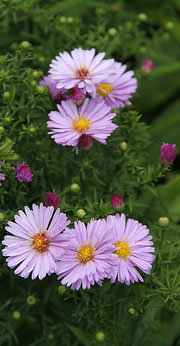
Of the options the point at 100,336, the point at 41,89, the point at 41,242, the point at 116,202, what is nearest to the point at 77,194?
the point at 116,202

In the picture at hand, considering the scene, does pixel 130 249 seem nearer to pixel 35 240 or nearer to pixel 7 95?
pixel 35 240

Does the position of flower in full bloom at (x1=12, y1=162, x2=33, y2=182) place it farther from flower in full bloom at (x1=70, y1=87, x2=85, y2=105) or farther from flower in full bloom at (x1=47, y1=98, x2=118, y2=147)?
flower in full bloom at (x1=70, y1=87, x2=85, y2=105)

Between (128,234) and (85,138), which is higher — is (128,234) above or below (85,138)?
below

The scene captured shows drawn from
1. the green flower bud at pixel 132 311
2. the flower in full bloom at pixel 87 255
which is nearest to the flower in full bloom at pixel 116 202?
the flower in full bloom at pixel 87 255

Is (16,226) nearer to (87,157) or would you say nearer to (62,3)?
(87,157)

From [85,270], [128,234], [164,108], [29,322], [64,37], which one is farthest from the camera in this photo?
[164,108]

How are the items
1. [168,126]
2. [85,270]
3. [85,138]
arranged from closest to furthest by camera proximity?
[85,270] < [85,138] < [168,126]

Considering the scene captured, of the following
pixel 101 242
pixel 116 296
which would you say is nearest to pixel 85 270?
pixel 101 242
